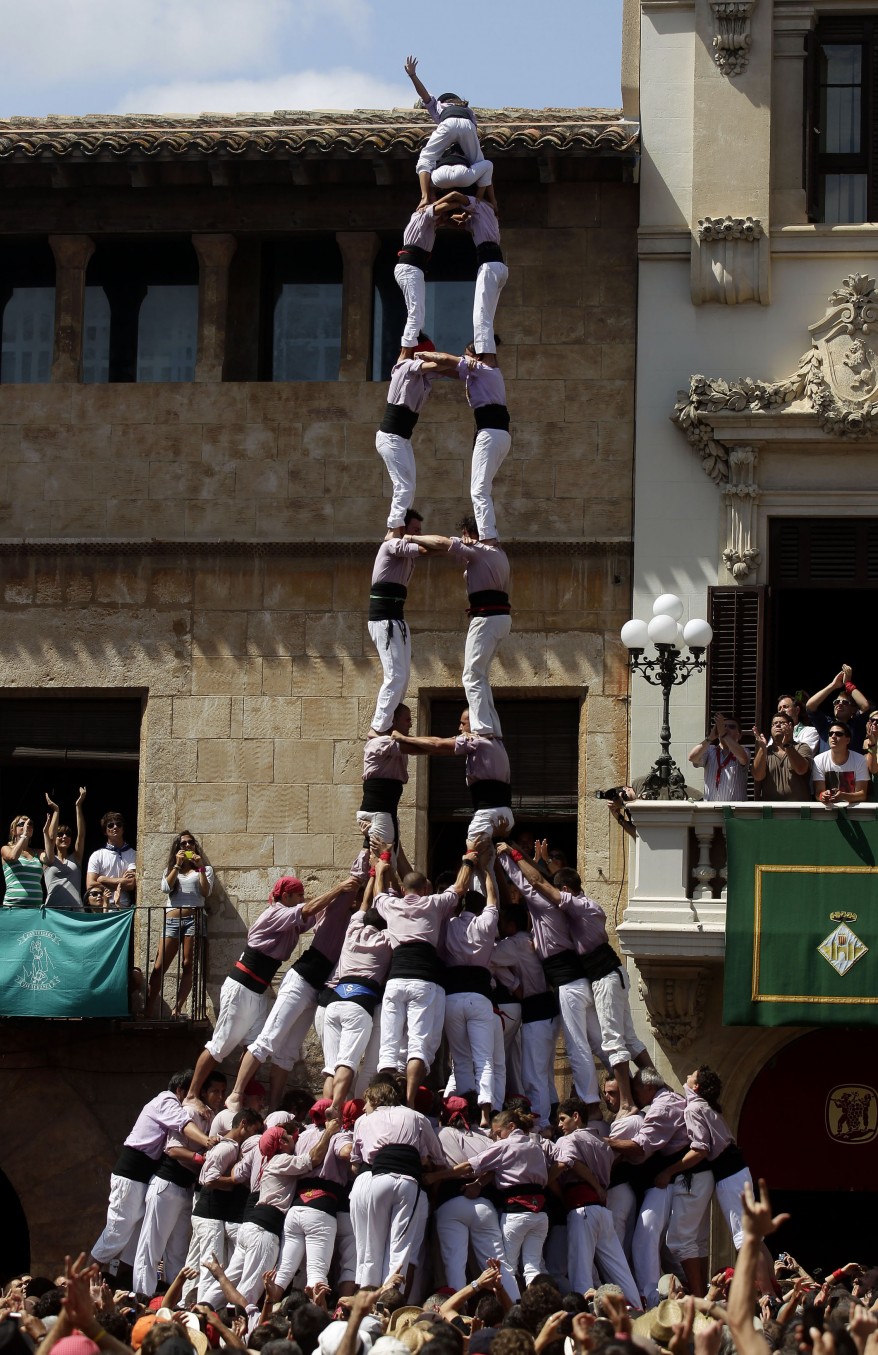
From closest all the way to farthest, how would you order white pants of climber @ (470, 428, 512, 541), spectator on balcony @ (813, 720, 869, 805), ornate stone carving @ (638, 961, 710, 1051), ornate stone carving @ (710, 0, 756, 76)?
white pants of climber @ (470, 428, 512, 541) < spectator on balcony @ (813, 720, 869, 805) < ornate stone carving @ (638, 961, 710, 1051) < ornate stone carving @ (710, 0, 756, 76)

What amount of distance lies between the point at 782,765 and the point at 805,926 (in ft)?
4.46

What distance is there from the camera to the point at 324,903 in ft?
59.0

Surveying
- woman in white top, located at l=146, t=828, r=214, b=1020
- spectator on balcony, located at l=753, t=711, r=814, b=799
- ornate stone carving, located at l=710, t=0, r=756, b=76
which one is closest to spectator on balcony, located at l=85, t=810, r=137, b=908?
woman in white top, located at l=146, t=828, r=214, b=1020

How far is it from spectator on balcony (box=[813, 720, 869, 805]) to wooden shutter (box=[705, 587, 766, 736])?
1.09 metres

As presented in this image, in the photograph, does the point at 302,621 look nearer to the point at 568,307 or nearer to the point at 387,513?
the point at 387,513

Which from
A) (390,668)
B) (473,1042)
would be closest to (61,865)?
(390,668)

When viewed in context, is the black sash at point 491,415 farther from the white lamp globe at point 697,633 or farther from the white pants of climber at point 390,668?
the white lamp globe at point 697,633

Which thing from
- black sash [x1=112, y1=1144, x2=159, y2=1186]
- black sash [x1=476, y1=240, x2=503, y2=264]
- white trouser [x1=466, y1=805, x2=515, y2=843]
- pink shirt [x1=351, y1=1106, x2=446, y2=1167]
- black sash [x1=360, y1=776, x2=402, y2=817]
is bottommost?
black sash [x1=112, y1=1144, x2=159, y2=1186]

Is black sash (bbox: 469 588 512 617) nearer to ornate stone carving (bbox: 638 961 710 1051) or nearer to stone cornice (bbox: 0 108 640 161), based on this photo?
ornate stone carving (bbox: 638 961 710 1051)

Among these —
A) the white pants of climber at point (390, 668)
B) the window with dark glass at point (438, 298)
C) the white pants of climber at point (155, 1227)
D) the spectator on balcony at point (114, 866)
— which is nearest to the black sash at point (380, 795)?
the white pants of climber at point (390, 668)

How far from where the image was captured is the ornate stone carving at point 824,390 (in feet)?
69.8

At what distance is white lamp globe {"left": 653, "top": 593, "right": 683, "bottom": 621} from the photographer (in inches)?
782

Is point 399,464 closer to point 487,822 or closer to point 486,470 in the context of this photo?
point 486,470

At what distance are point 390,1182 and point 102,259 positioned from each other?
432 inches
